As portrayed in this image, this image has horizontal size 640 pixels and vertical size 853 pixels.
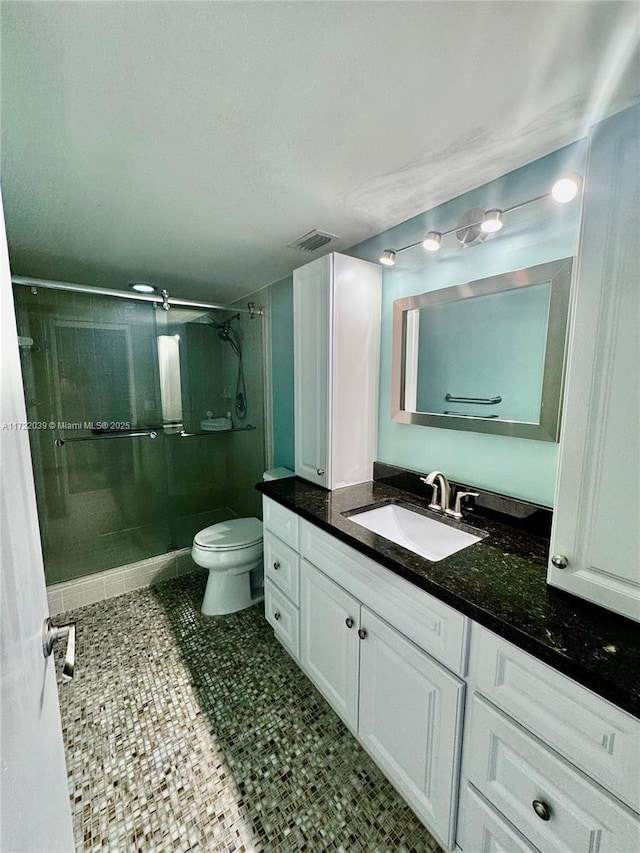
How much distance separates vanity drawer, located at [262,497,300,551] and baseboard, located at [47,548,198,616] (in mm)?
1207

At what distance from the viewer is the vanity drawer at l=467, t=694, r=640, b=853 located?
2.25ft

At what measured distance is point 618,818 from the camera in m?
0.67

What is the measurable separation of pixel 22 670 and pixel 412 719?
3.51ft

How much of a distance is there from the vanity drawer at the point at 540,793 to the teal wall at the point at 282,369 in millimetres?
1757

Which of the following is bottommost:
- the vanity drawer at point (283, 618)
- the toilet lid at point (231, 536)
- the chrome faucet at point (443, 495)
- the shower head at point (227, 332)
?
the vanity drawer at point (283, 618)

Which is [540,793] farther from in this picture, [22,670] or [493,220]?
[493,220]

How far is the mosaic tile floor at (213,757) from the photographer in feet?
3.62

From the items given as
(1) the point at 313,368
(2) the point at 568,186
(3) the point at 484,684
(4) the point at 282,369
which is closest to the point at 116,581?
(4) the point at 282,369

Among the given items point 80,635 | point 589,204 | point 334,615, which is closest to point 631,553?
point 589,204

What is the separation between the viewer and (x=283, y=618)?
5.90 ft

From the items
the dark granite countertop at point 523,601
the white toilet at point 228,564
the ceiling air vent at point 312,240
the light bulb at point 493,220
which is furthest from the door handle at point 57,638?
the ceiling air vent at point 312,240

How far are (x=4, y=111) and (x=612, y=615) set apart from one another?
203cm

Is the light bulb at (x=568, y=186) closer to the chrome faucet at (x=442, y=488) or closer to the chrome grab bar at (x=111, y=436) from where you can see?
the chrome faucet at (x=442, y=488)

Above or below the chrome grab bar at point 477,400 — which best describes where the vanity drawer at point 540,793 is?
below
